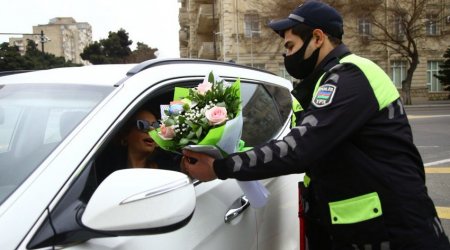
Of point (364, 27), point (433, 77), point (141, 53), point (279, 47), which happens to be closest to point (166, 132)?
point (279, 47)

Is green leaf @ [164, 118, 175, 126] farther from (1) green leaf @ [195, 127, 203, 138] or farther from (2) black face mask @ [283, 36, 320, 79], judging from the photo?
(2) black face mask @ [283, 36, 320, 79]

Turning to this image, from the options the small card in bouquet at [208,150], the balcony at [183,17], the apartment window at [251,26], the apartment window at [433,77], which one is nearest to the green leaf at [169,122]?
the small card in bouquet at [208,150]

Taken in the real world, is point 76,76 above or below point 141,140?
above

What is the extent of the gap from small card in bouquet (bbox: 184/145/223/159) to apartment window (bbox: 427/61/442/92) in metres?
43.4

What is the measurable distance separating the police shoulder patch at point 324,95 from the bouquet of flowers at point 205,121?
0.31 meters

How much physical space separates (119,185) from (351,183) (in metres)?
0.94

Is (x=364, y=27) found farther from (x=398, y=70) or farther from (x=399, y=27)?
(x=398, y=70)

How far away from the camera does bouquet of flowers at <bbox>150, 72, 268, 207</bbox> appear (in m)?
1.73

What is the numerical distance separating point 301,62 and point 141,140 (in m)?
0.91

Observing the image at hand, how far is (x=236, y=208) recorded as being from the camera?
88.2 inches

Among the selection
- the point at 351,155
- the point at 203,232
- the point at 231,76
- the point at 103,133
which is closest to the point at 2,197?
the point at 103,133

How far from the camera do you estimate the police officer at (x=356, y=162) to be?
1756 mm

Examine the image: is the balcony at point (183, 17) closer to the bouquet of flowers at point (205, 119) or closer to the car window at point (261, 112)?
the car window at point (261, 112)

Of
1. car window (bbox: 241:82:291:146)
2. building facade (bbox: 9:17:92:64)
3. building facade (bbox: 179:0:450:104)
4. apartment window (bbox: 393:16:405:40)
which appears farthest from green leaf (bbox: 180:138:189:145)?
building facade (bbox: 9:17:92:64)
